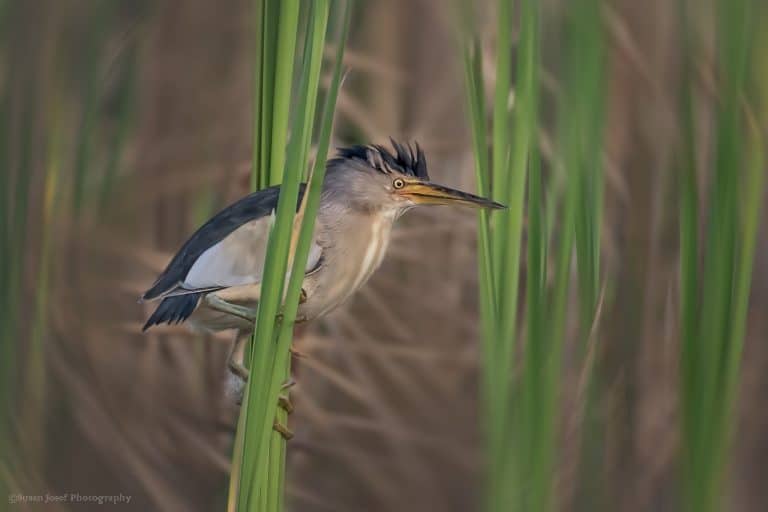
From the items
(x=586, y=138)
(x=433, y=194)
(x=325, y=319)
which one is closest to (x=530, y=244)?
(x=586, y=138)

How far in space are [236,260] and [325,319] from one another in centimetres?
49

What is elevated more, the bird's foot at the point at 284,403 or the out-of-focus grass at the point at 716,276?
the out-of-focus grass at the point at 716,276

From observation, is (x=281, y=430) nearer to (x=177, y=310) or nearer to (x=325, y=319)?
(x=177, y=310)

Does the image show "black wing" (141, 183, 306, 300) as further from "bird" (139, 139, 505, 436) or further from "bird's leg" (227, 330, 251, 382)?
"bird's leg" (227, 330, 251, 382)

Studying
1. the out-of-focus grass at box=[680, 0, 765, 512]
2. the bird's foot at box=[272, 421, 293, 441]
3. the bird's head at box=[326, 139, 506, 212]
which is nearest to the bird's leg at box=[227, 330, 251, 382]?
the bird's foot at box=[272, 421, 293, 441]

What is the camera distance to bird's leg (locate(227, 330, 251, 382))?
118cm

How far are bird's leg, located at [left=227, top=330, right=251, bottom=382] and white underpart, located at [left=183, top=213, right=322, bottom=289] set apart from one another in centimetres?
11

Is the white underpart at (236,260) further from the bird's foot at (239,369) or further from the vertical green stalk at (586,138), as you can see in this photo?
the vertical green stalk at (586,138)

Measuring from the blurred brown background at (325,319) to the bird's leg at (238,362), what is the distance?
343mm

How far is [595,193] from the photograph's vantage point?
1.08m

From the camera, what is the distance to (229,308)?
1109mm

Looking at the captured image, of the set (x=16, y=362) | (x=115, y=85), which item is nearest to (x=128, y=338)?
(x=16, y=362)

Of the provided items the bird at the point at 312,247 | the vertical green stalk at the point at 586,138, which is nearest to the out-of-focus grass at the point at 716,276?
the vertical green stalk at the point at 586,138

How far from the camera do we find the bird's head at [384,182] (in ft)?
4.02
